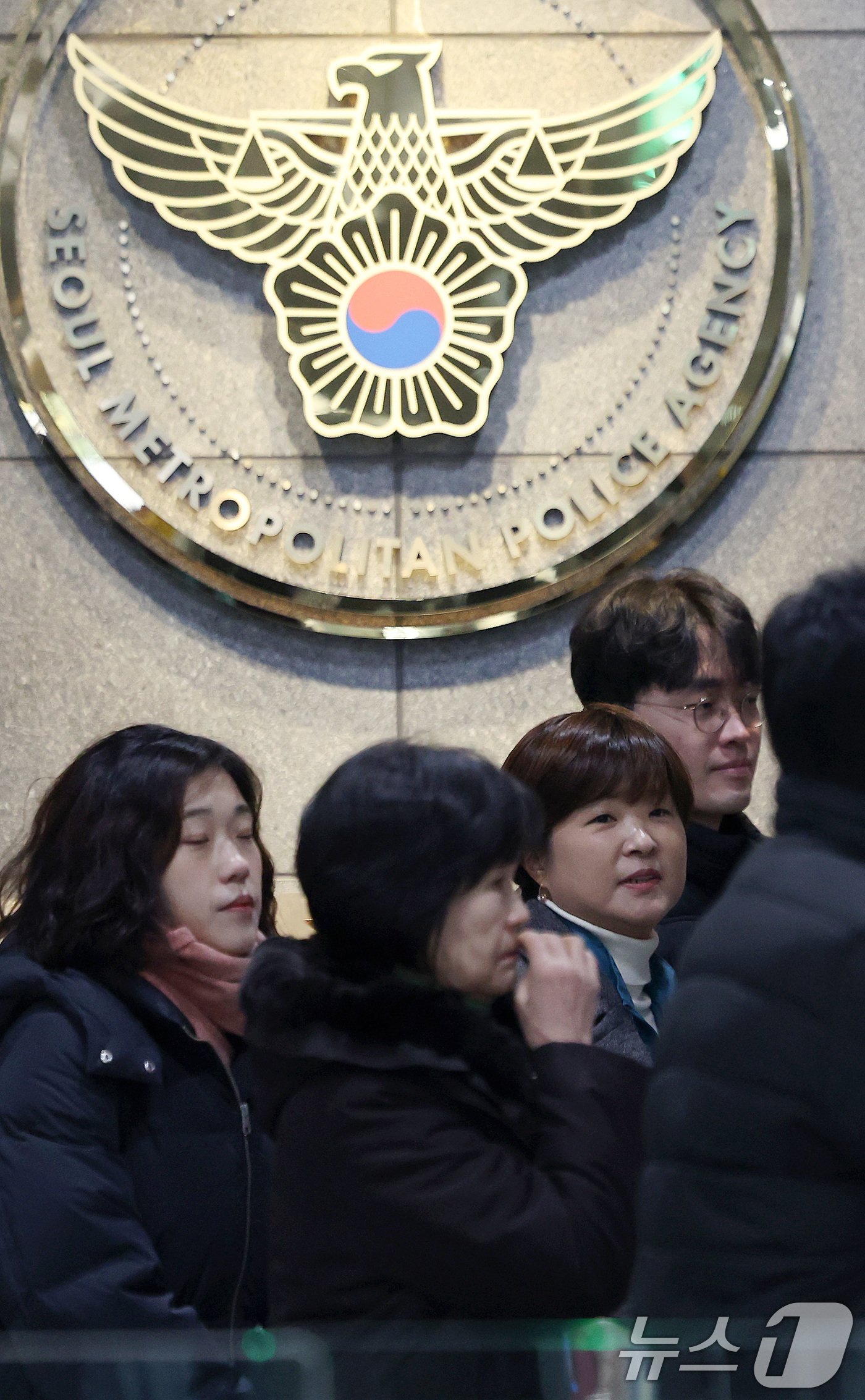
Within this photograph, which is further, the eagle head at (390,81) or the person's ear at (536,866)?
the eagle head at (390,81)

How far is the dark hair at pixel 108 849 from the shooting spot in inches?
62.1

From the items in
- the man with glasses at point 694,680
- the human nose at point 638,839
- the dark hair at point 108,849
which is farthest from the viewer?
the man with glasses at point 694,680

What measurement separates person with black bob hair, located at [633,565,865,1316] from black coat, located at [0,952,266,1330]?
458 millimetres

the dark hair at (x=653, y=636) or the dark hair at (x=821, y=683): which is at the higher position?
the dark hair at (x=821, y=683)

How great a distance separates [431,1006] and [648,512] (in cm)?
185

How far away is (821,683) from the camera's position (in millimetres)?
1088

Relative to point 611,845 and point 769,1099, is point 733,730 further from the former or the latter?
point 769,1099

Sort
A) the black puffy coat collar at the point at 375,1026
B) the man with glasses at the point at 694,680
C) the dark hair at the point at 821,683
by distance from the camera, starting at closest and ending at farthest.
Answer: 1. the dark hair at the point at 821,683
2. the black puffy coat collar at the point at 375,1026
3. the man with glasses at the point at 694,680

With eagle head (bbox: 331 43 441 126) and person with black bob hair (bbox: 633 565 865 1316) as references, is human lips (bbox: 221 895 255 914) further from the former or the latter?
eagle head (bbox: 331 43 441 126)

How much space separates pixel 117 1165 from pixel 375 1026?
0.41 metres

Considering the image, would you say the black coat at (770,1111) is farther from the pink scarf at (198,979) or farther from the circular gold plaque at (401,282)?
the circular gold plaque at (401,282)

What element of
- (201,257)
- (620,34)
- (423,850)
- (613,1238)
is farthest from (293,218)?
(613,1238)

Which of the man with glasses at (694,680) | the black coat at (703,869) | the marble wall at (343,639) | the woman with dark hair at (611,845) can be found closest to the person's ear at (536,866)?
the woman with dark hair at (611,845)

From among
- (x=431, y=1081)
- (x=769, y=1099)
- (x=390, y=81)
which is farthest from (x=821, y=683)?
(x=390, y=81)
